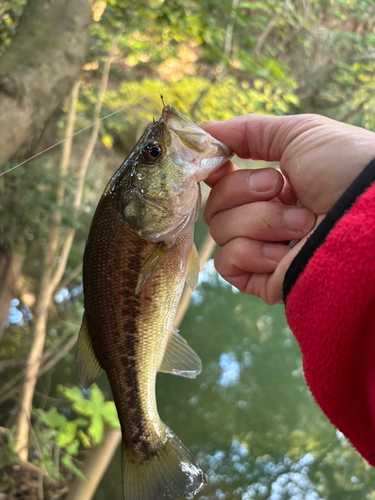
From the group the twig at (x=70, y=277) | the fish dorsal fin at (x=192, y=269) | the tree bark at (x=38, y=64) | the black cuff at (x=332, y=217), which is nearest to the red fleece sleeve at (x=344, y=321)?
the black cuff at (x=332, y=217)

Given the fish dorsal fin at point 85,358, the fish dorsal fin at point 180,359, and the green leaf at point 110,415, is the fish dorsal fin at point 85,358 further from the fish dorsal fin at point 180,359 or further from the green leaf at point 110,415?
the green leaf at point 110,415

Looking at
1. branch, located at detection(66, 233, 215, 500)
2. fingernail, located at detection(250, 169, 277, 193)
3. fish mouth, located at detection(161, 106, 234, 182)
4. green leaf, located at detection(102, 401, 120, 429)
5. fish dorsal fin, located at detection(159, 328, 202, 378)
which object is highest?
fish mouth, located at detection(161, 106, 234, 182)

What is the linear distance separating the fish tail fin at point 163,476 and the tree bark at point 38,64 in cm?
145

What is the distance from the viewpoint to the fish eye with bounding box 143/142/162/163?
3.30ft

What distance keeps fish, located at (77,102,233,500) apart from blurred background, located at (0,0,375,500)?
0.21 metres

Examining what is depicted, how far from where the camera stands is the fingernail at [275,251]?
1.12 m

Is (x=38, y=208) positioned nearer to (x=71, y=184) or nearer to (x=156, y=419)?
(x=71, y=184)

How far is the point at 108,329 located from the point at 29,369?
212cm

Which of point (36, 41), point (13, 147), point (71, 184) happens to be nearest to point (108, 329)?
point (13, 147)

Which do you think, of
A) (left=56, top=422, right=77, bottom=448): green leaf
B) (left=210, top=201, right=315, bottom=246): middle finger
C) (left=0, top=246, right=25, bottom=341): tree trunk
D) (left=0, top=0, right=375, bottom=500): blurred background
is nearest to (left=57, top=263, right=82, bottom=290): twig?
(left=0, top=0, right=375, bottom=500): blurred background

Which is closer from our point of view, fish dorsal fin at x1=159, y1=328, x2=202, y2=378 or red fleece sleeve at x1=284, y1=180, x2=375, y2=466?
red fleece sleeve at x1=284, y1=180, x2=375, y2=466

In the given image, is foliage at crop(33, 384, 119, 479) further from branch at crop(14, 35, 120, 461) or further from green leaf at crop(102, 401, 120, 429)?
branch at crop(14, 35, 120, 461)

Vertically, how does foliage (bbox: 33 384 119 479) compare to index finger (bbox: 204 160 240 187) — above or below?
below

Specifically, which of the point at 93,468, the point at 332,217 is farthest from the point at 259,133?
the point at 93,468
